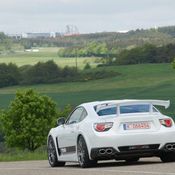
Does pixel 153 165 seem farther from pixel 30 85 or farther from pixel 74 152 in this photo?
pixel 30 85

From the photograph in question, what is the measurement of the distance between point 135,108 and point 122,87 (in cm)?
13106

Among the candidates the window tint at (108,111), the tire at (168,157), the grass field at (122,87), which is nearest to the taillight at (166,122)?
the tire at (168,157)

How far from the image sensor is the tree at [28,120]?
3595 inches

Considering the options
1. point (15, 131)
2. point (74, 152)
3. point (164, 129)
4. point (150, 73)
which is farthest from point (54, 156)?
point (150, 73)

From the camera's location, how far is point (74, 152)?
58.7ft

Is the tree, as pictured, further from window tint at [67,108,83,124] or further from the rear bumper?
the rear bumper

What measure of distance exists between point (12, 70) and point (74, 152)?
16386cm

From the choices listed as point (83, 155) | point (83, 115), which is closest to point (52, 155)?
point (83, 115)

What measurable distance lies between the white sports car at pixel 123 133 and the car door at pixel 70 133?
0.18 metres

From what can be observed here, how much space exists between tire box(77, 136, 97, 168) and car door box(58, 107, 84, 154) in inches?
11.2

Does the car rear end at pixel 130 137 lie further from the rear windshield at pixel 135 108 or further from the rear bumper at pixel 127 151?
the rear windshield at pixel 135 108

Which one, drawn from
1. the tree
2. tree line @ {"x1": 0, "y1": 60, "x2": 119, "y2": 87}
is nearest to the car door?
the tree

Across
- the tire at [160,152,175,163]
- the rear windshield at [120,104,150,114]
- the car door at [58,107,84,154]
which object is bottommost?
the tire at [160,152,175,163]

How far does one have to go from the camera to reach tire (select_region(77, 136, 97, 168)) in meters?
17.1
